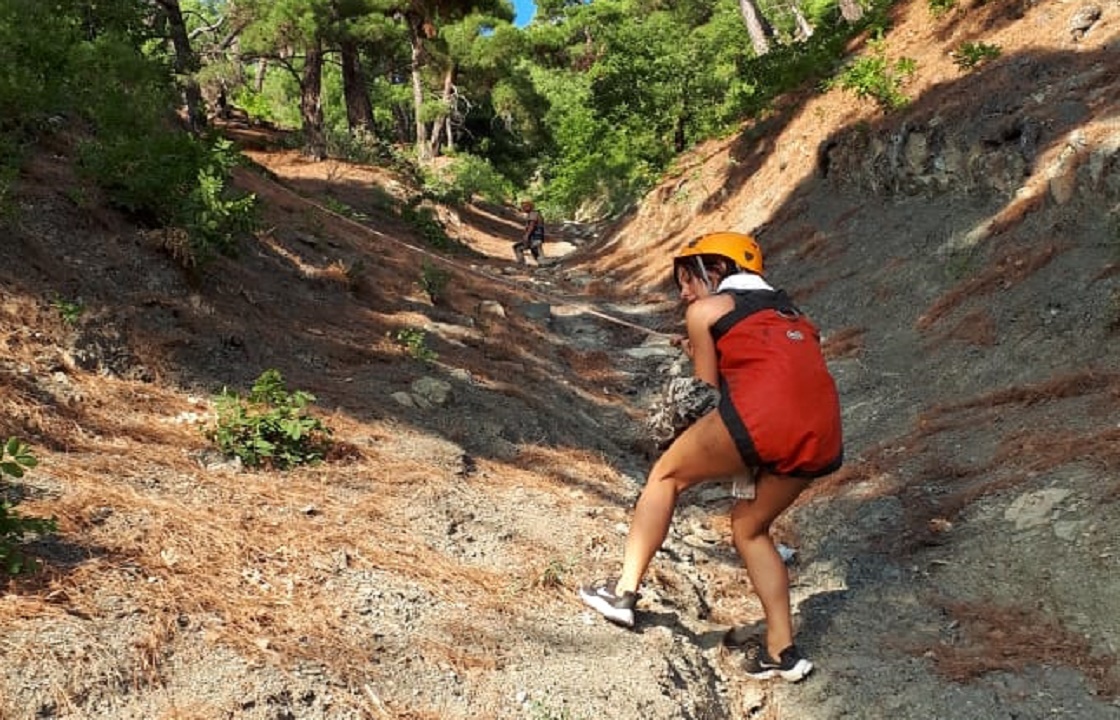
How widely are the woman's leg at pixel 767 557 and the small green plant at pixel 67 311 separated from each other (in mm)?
4420

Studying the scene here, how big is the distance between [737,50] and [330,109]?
2267cm

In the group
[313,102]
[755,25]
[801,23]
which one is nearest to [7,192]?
[313,102]

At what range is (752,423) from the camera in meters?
3.24

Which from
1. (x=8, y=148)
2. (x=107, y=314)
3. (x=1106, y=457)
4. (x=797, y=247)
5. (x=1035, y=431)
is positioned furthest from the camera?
(x=797, y=247)

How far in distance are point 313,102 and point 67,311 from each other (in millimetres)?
16984

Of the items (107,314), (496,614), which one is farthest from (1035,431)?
(107,314)

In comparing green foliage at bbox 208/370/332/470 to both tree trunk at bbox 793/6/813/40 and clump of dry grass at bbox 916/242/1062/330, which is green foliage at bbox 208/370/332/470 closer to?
clump of dry grass at bbox 916/242/1062/330

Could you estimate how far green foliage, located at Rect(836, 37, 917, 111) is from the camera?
494 inches

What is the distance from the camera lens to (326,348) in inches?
296

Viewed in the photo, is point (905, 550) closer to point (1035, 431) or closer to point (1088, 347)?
point (1035, 431)

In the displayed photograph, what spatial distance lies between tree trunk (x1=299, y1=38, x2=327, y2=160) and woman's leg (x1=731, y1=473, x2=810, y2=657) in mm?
19972

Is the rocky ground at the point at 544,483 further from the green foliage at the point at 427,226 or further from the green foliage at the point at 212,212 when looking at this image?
the green foliage at the point at 427,226

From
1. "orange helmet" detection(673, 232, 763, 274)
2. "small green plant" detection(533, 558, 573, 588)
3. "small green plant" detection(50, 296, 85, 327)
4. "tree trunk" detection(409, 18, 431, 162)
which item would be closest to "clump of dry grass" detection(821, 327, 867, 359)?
"small green plant" detection(533, 558, 573, 588)

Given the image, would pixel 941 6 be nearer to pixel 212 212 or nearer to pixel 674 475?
pixel 212 212
